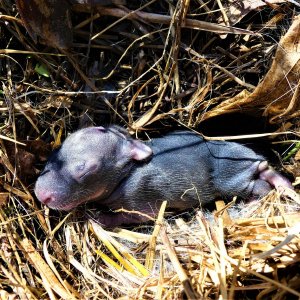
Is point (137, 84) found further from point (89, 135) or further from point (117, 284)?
point (117, 284)

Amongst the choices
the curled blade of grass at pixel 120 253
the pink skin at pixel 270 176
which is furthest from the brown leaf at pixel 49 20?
the pink skin at pixel 270 176

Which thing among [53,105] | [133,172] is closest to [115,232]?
[133,172]

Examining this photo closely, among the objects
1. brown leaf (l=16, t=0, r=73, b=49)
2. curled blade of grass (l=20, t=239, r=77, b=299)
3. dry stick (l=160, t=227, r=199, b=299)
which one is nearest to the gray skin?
curled blade of grass (l=20, t=239, r=77, b=299)

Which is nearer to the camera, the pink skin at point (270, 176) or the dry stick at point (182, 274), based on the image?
the dry stick at point (182, 274)

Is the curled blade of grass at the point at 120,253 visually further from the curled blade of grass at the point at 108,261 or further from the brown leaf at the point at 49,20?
the brown leaf at the point at 49,20

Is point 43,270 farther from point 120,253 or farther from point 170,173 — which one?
point 170,173
